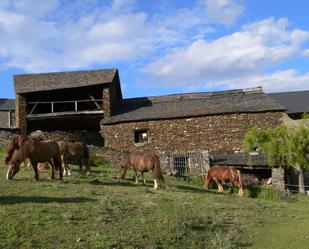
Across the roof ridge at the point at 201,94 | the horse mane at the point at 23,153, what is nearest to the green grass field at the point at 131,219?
the horse mane at the point at 23,153

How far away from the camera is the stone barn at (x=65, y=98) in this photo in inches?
1612

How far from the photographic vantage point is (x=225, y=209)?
54.0ft

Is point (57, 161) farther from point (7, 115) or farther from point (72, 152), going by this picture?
point (7, 115)

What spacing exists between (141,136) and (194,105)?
5300 mm

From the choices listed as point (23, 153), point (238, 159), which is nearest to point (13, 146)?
point (23, 153)

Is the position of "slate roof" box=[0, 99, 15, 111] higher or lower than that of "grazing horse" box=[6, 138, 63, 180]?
higher

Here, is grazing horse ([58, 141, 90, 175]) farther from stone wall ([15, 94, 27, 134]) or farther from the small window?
stone wall ([15, 94, 27, 134])

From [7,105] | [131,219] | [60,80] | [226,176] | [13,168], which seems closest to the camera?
[131,219]

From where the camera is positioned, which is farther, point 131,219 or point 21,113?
point 21,113

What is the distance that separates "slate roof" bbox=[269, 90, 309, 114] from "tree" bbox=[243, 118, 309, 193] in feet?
46.5

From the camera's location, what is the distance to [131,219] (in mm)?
12953

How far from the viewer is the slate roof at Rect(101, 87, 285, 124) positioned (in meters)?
38.5

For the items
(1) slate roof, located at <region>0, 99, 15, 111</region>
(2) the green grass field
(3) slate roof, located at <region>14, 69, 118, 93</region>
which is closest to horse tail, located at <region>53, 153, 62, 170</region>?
(2) the green grass field

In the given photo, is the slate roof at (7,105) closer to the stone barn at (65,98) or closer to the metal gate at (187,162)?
the stone barn at (65,98)
